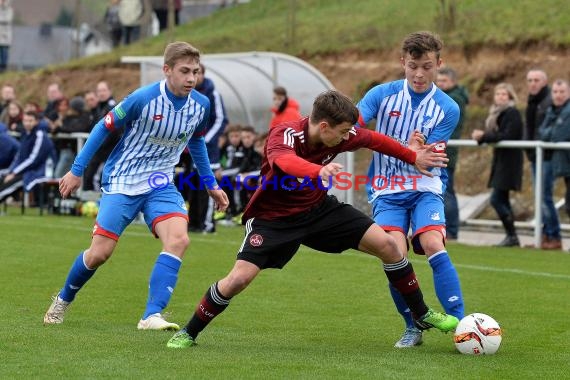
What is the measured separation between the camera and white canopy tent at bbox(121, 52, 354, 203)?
22.0 m

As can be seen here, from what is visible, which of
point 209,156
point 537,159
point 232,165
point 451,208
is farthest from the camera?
point 232,165

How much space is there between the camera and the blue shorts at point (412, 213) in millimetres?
8266

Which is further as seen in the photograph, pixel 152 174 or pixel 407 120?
pixel 152 174

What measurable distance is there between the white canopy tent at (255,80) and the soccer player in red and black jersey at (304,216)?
45.8ft

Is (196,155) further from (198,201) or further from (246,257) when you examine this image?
(198,201)

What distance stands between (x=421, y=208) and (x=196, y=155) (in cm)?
183

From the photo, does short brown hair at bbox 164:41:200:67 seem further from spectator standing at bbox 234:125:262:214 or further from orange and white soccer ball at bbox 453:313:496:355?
spectator standing at bbox 234:125:262:214

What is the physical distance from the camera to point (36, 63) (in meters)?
52.5

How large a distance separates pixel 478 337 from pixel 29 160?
43.9 ft

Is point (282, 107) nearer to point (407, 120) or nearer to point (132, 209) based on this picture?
point (132, 209)

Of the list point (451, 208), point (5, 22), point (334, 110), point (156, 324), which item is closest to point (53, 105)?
point (451, 208)

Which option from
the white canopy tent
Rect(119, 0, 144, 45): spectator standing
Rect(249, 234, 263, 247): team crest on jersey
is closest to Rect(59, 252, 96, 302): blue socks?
Rect(249, 234, 263, 247): team crest on jersey

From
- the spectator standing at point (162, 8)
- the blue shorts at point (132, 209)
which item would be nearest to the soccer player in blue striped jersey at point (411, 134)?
the blue shorts at point (132, 209)

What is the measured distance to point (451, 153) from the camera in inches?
612
